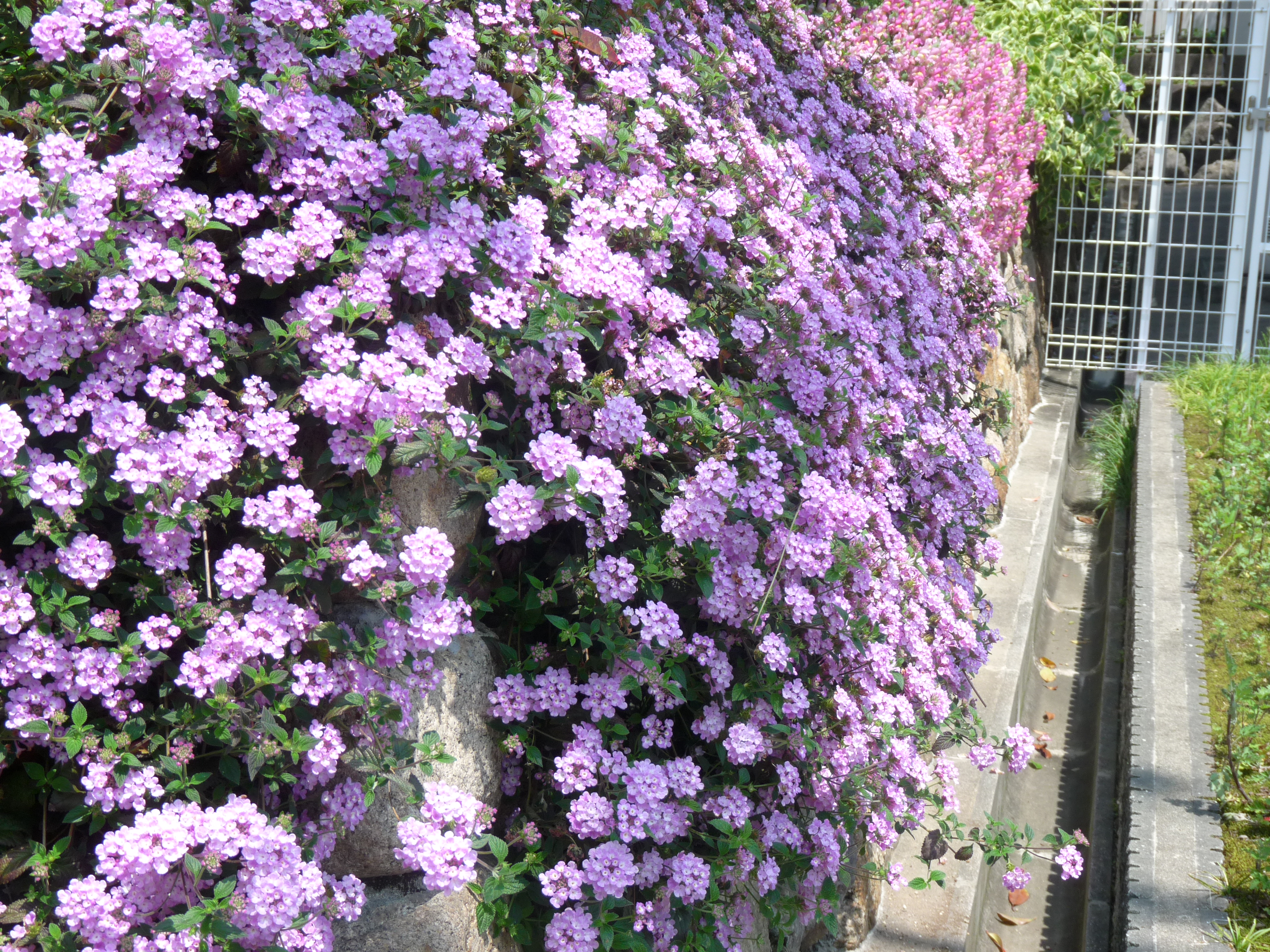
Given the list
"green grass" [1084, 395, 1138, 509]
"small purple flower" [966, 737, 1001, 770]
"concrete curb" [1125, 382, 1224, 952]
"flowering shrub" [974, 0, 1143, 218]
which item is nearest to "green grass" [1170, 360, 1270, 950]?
"concrete curb" [1125, 382, 1224, 952]

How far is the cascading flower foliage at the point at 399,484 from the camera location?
1516 mm

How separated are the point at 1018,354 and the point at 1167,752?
13.5 ft

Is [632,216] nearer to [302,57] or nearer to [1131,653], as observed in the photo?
[302,57]

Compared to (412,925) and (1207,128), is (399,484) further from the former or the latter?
(1207,128)

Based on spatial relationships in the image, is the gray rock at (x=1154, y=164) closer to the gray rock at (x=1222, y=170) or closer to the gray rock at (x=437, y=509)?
the gray rock at (x=1222, y=170)

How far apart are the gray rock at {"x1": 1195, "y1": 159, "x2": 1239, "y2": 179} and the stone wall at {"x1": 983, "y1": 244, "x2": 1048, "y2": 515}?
1631 millimetres

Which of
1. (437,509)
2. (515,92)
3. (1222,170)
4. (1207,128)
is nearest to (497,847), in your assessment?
(437,509)

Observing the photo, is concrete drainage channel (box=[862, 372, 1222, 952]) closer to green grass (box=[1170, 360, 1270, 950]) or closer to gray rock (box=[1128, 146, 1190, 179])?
green grass (box=[1170, 360, 1270, 950])

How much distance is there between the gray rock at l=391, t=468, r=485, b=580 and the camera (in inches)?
73.0

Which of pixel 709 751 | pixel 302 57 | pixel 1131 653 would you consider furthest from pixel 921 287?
pixel 302 57

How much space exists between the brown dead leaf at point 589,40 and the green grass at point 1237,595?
2.71 metres

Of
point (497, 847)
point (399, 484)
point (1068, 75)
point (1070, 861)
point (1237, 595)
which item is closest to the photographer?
point (497, 847)

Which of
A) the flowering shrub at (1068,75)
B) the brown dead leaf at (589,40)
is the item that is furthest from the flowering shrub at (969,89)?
the brown dead leaf at (589,40)

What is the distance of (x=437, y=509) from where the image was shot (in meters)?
1.92
